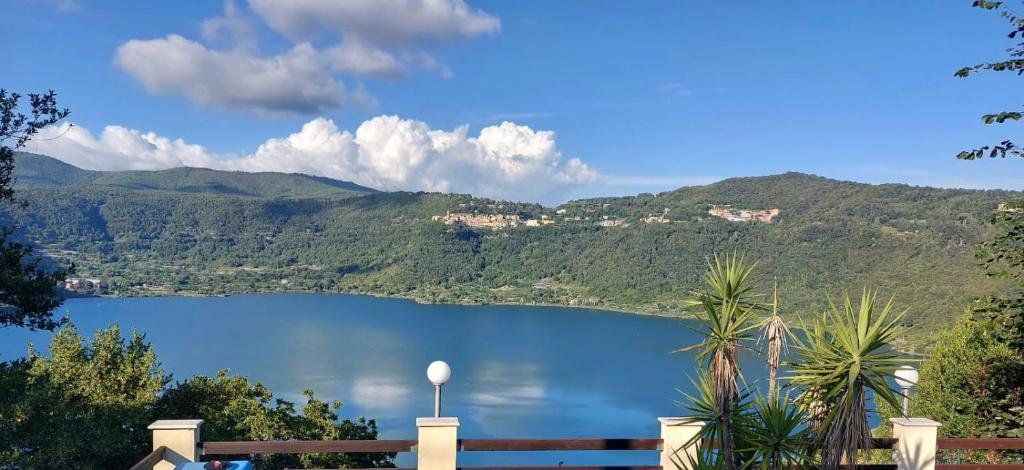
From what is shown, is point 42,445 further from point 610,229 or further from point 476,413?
point 610,229

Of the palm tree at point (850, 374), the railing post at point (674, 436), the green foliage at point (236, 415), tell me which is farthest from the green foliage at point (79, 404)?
the palm tree at point (850, 374)

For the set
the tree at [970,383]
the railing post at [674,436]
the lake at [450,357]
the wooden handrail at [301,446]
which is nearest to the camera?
the wooden handrail at [301,446]

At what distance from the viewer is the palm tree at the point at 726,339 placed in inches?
136

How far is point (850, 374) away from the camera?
321cm

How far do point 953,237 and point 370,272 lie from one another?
8728cm

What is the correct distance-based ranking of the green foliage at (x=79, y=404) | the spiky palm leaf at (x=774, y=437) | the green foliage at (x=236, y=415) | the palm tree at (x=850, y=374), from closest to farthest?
the palm tree at (x=850, y=374)
the spiky palm leaf at (x=774, y=437)
the green foliage at (x=79, y=404)
the green foliage at (x=236, y=415)

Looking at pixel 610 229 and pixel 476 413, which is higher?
pixel 610 229

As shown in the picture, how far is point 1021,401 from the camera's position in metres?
6.43

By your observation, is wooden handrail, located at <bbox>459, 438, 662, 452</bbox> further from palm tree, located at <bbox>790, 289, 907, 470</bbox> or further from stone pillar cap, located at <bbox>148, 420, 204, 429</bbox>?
stone pillar cap, located at <bbox>148, 420, 204, 429</bbox>

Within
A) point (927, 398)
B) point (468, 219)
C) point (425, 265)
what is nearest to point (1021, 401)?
point (927, 398)

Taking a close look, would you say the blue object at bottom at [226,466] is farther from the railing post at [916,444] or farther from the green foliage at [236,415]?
the green foliage at [236,415]

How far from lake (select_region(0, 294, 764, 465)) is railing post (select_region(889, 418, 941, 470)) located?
790 inches

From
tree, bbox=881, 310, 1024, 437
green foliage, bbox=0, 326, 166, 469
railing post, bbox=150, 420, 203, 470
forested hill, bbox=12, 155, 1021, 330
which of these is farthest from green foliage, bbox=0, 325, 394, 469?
forested hill, bbox=12, 155, 1021, 330

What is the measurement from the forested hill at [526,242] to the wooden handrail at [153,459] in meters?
66.7
